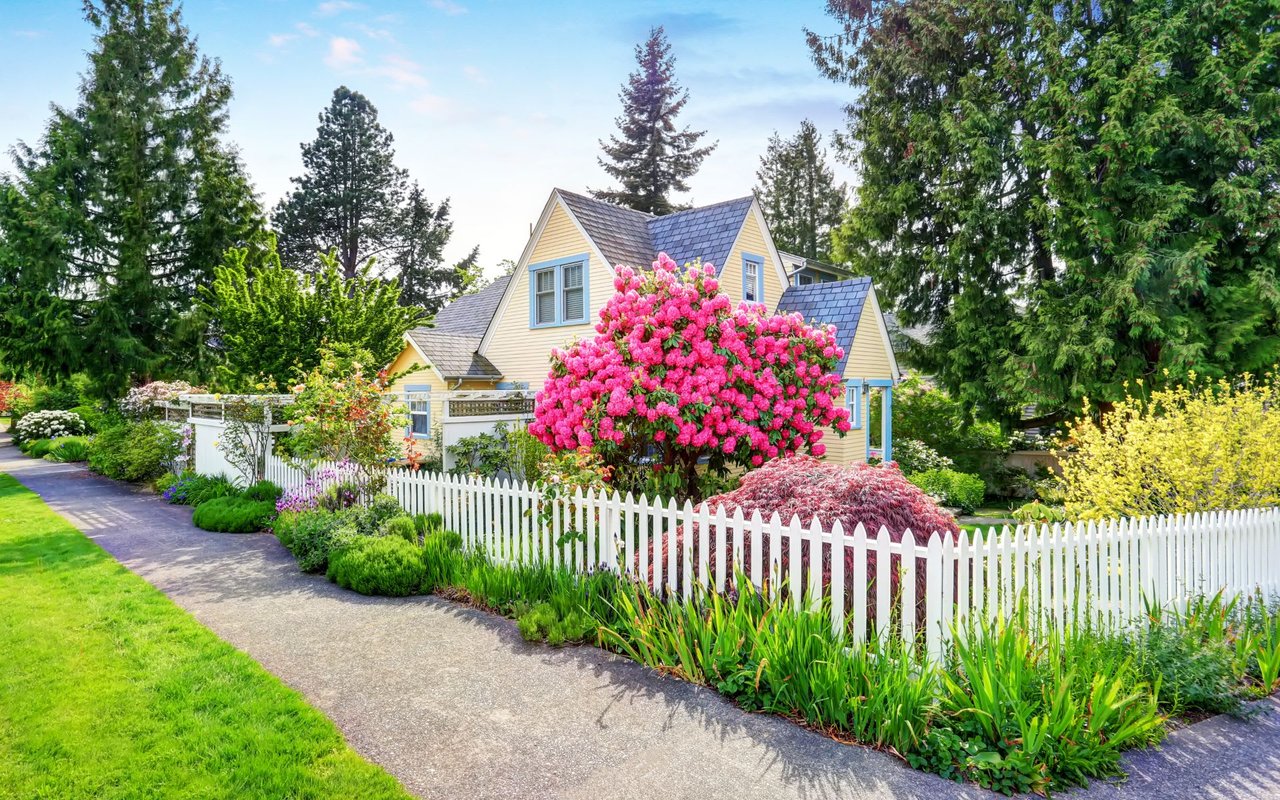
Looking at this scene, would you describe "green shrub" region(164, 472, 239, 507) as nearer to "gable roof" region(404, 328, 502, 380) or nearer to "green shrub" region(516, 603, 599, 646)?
"gable roof" region(404, 328, 502, 380)

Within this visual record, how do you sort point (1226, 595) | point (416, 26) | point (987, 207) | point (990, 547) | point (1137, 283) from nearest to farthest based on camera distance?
1. point (990, 547)
2. point (1226, 595)
3. point (416, 26)
4. point (1137, 283)
5. point (987, 207)

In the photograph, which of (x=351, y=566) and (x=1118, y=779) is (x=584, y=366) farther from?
(x=1118, y=779)

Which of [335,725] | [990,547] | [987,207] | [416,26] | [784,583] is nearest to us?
[335,725]

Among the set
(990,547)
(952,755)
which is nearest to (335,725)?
(952,755)

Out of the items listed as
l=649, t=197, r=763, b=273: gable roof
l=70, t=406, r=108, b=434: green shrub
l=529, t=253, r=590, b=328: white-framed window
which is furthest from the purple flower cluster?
l=70, t=406, r=108, b=434: green shrub

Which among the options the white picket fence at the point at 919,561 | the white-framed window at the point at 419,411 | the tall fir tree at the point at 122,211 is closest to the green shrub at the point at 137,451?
the white-framed window at the point at 419,411

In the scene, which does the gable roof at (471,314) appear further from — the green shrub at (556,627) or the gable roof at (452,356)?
the green shrub at (556,627)

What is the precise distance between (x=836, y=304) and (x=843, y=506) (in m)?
11.9

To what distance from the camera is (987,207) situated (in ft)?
57.7

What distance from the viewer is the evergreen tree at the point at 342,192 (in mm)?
37312

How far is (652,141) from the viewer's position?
37.8 metres

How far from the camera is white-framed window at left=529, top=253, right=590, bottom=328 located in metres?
15.5

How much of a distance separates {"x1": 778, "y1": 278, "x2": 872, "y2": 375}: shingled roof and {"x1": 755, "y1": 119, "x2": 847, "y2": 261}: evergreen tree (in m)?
27.2

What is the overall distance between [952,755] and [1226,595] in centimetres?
443
